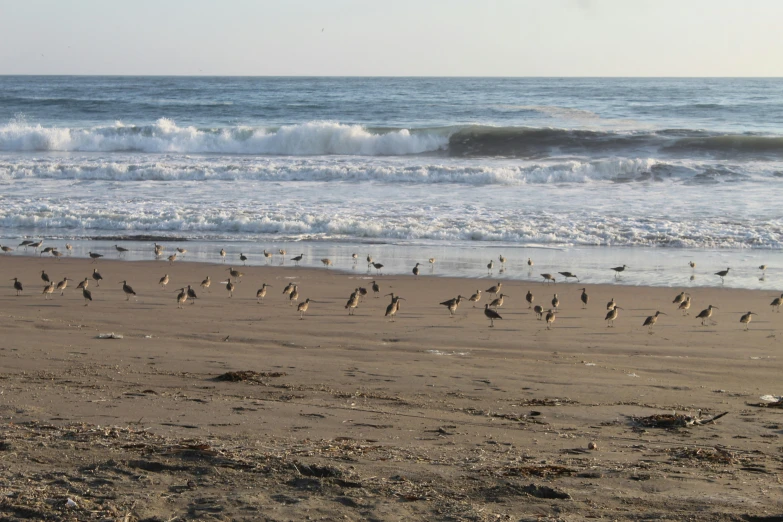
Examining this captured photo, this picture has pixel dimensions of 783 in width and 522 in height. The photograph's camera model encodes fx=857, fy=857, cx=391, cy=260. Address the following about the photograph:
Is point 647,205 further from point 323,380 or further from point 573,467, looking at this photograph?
point 573,467

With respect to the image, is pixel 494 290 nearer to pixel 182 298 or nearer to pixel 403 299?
pixel 403 299

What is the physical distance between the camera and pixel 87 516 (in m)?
3.67

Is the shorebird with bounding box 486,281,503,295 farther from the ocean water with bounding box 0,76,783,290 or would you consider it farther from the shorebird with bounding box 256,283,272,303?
the shorebird with bounding box 256,283,272,303

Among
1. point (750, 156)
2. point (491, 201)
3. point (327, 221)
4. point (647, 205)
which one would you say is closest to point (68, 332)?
point (327, 221)

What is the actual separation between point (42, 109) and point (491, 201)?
3453 cm

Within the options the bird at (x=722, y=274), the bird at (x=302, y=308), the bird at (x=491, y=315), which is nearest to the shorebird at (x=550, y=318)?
the bird at (x=491, y=315)

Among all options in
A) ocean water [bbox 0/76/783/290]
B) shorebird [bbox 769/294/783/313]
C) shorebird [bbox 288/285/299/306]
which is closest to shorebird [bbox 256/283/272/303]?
shorebird [bbox 288/285/299/306]

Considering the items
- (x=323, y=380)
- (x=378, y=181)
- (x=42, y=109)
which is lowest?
(x=323, y=380)

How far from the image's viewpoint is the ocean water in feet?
51.5

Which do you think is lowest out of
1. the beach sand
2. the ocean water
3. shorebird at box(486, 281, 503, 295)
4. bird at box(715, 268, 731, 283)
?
the beach sand

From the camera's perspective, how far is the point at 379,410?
19.7 feet

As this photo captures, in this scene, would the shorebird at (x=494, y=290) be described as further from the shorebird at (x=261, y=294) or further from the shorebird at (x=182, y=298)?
the shorebird at (x=182, y=298)

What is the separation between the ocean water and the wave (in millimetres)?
104

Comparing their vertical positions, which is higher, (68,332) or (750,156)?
(750,156)
